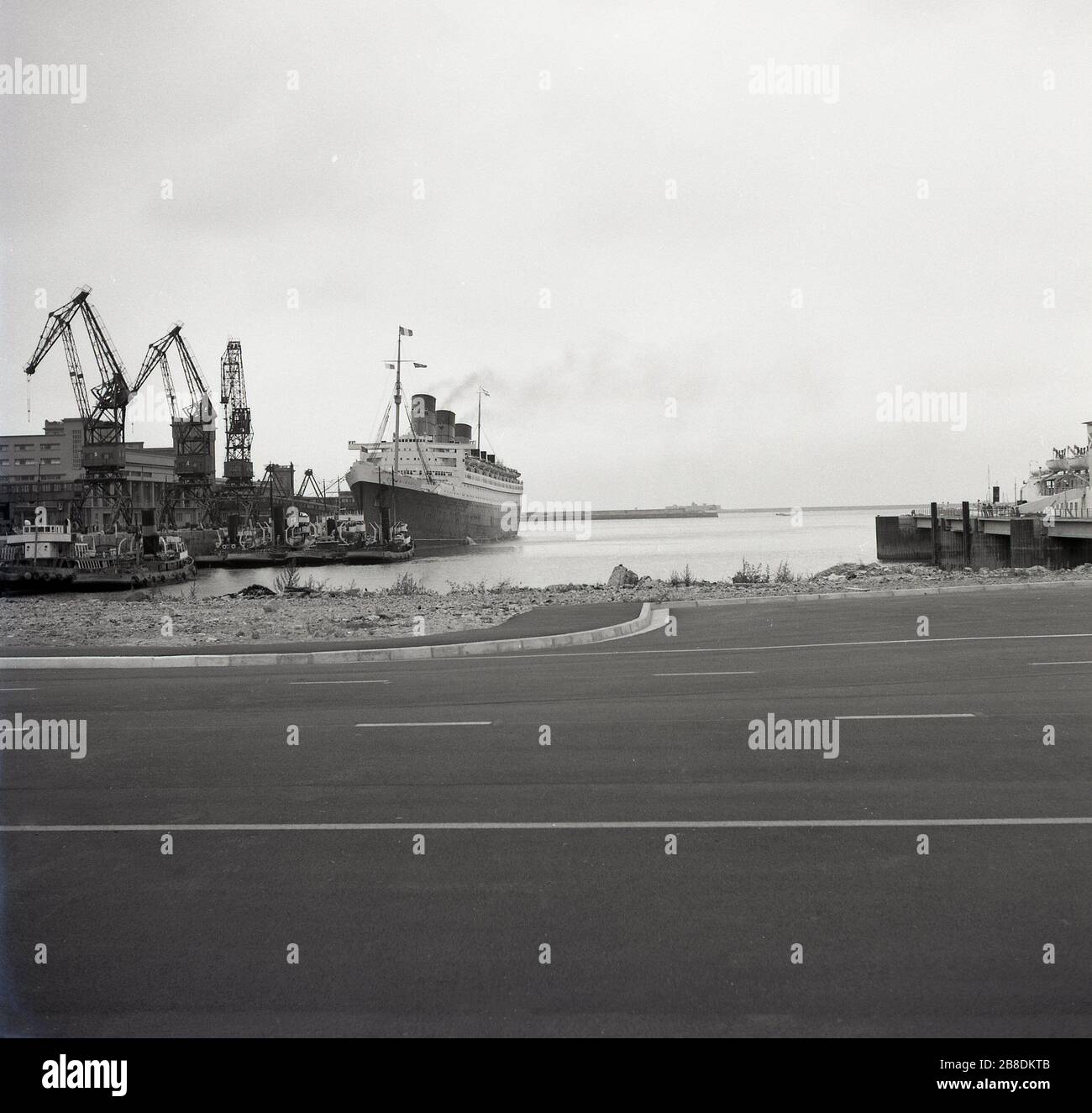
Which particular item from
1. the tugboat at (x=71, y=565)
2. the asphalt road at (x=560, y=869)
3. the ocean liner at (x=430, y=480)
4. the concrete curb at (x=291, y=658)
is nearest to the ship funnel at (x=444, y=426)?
the ocean liner at (x=430, y=480)

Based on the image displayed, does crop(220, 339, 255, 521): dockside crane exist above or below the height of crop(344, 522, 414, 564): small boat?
above

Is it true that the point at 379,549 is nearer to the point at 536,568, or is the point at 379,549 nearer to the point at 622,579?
the point at 536,568

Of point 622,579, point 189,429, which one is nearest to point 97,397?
point 189,429

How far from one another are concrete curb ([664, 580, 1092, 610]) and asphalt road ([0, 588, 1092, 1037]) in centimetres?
1226

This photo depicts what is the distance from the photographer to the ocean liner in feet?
289

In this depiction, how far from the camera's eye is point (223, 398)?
9656 cm

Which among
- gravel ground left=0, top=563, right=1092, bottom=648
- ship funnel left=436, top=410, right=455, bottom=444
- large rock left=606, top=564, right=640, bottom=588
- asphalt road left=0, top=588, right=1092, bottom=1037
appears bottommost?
asphalt road left=0, top=588, right=1092, bottom=1037

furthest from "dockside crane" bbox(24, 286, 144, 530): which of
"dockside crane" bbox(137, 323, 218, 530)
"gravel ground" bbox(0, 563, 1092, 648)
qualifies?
"gravel ground" bbox(0, 563, 1092, 648)

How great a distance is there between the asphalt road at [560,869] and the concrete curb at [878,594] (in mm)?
12257

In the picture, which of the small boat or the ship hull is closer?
the small boat

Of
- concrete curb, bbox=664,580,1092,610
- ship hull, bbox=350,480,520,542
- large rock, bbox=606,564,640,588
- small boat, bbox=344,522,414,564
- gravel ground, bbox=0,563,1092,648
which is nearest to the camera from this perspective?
gravel ground, bbox=0,563,1092,648

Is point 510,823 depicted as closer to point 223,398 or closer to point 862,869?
point 862,869

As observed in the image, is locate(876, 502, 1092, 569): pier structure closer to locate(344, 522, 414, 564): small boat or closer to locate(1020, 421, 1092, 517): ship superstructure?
locate(1020, 421, 1092, 517): ship superstructure

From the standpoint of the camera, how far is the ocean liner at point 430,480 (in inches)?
3467
